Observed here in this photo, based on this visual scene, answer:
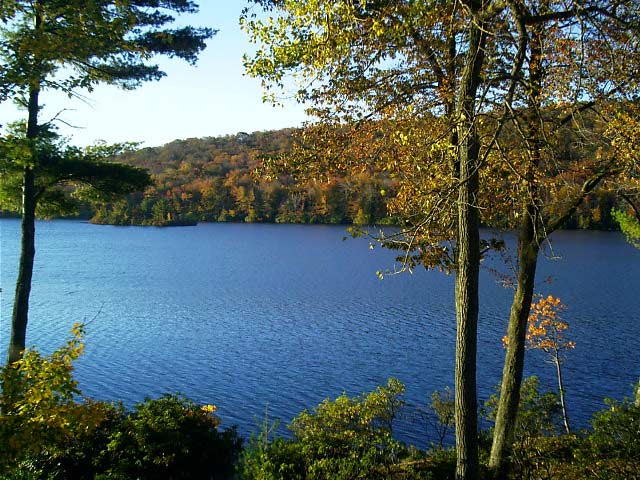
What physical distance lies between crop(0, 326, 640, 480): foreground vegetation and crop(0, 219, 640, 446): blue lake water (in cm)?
279

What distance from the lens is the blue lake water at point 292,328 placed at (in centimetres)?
1603

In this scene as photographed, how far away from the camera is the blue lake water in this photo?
16.0m

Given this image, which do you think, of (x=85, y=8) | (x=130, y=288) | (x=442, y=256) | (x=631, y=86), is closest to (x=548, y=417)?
(x=442, y=256)

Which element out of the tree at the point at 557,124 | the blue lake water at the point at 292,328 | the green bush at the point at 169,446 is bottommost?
the blue lake water at the point at 292,328

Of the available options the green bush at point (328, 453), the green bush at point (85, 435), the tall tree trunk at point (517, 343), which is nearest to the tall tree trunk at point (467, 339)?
the green bush at point (328, 453)

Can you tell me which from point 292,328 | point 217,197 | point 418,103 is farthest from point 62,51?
point 217,197

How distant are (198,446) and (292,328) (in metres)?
14.4

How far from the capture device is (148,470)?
24.4 feet

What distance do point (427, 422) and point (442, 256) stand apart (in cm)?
758

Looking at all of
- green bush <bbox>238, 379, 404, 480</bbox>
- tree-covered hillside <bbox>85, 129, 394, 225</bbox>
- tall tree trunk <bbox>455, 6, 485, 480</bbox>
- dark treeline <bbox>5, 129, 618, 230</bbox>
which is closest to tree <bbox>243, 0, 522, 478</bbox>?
tall tree trunk <bbox>455, 6, 485, 480</bbox>

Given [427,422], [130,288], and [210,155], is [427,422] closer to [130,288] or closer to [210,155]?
[130,288]

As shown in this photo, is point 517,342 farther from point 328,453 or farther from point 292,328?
point 292,328

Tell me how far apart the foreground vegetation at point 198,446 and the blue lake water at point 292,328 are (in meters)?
2.79

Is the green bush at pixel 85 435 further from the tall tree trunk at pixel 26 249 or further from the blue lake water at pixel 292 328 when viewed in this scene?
the blue lake water at pixel 292 328
